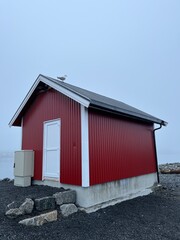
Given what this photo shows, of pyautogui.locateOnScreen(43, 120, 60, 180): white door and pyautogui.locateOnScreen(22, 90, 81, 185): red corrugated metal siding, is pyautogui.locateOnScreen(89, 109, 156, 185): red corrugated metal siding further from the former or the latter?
pyautogui.locateOnScreen(43, 120, 60, 180): white door

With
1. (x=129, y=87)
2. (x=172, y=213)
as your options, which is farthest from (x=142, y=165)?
(x=129, y=87)

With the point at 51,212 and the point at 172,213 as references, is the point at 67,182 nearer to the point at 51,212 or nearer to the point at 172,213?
the point at 51,212

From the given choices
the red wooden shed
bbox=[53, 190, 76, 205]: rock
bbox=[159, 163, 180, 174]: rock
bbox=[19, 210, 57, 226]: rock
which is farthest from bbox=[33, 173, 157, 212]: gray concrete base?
bbox=[159, 163, 180, 174]: rock

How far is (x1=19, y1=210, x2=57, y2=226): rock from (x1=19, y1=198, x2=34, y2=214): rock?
0.34m

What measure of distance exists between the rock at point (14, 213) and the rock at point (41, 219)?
0.86 ft

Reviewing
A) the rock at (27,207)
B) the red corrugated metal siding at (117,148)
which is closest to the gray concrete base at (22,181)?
the rock at (27,207)

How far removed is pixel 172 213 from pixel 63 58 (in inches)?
1214

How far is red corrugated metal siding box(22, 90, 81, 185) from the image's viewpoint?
5.59 m

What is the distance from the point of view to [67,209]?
472 cm

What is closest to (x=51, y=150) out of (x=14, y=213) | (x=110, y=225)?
(x=14, y=213)

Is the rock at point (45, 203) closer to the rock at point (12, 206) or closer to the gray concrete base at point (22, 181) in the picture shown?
the rock at point (12, 206)

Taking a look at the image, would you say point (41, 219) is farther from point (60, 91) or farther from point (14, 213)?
point (60, 91)

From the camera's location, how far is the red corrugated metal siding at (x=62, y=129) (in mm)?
5590

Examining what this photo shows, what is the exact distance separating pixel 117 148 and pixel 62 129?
195 centimetres
